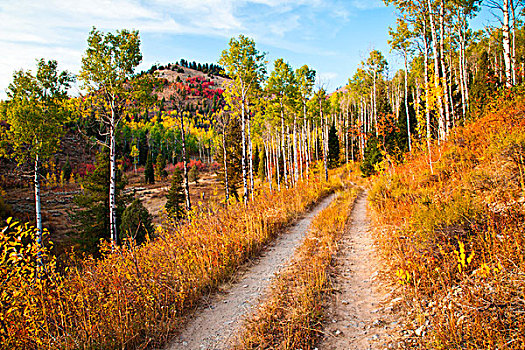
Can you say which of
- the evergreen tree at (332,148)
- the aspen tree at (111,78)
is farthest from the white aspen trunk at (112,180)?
the evergreen tree at (332,148)

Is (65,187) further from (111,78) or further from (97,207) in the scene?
(111,78)

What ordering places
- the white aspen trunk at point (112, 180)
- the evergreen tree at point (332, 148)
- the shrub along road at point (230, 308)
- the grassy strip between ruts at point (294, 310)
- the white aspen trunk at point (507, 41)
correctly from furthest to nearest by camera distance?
1. the evergreen tree at point (332, 148)
2. the white aspen trunk at point (112, 180)
3. the white aspen trunk at point (507, 41)
4. the shrub along road at point (230, 308)
5. the grassy strip between ruts at point (294, 310)

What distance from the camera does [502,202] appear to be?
4.10m

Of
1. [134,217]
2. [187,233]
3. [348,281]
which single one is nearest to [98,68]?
[134,217]

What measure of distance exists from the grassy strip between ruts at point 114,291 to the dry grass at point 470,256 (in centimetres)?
348

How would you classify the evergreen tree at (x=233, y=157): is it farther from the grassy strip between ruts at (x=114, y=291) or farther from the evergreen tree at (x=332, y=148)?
the grassy strip between ruts at (x=114, y=291)

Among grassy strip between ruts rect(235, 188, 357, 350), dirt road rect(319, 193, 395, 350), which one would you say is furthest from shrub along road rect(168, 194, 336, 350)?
dirt road rect(319, 193, 395, 350)

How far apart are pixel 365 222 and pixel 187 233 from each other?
5932 mm

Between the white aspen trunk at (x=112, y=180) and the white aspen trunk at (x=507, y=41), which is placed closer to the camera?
the white aspen trunk at (x=507, y=41)

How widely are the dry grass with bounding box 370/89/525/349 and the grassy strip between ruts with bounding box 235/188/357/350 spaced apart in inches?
46.5

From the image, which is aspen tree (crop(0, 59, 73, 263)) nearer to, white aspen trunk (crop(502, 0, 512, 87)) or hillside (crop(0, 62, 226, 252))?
hillside (crop(0, 62, 226, 252))

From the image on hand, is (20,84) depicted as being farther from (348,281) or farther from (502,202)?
(502,202)

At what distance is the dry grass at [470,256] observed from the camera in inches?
99.1

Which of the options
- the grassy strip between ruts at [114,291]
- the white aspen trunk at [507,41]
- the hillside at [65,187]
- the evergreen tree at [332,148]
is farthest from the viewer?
the evergreen tree at [332,148]
